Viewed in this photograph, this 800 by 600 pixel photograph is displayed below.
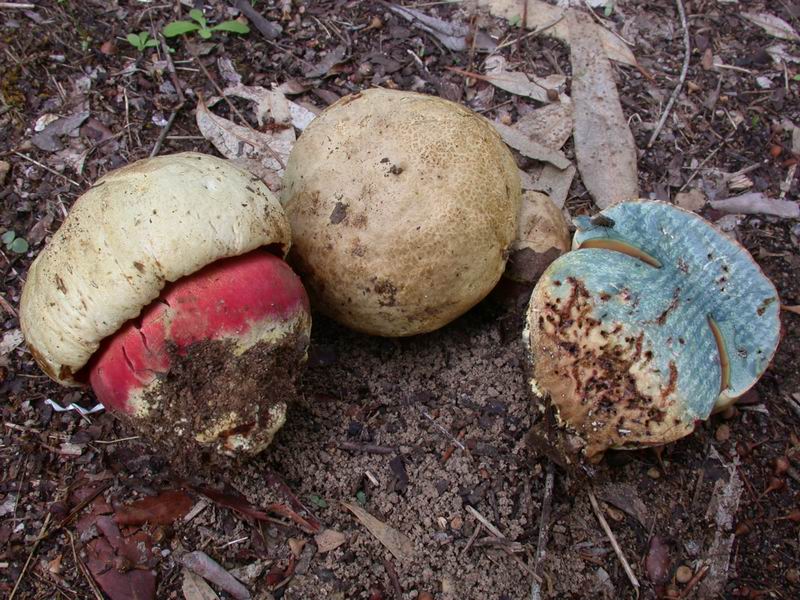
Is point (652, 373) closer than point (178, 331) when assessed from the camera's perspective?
No

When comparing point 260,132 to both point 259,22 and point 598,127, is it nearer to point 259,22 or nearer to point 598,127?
point 259,22

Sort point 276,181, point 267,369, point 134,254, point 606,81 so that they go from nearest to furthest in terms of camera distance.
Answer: point 134,254 → point 267,369 → point 276,181 → point 606,81

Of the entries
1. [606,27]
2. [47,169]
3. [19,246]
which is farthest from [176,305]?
[606,27]

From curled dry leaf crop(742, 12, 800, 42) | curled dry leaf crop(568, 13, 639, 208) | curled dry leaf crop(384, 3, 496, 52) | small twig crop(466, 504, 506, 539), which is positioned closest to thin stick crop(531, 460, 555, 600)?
small twig crop(466, 504, 506, 539)

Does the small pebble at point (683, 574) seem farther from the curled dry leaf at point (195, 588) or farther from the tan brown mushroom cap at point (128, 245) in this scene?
the tan brown mushroom cap at point (128, 245)

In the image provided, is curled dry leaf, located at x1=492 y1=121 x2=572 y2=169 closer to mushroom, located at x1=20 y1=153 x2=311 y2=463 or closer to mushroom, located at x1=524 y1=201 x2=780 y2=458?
mushroom, located at x1=524 y1=201 x2=780 y2=458

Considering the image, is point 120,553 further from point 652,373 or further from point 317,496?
point 652,373

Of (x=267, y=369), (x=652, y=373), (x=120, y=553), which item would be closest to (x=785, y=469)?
(x=652, y=373)
